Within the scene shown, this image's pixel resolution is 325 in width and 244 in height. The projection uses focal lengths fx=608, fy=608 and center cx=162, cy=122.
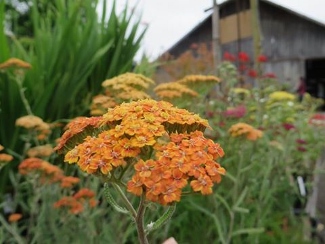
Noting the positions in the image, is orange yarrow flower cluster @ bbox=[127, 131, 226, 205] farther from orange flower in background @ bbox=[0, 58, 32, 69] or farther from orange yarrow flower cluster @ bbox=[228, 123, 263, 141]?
orange flower in background @ bbox=[0, 58, 32, 69]

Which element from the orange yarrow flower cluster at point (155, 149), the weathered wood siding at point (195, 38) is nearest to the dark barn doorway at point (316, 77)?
the weathered wood siding at point (195, 38)

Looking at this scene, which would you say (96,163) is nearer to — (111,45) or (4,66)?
(4,66)

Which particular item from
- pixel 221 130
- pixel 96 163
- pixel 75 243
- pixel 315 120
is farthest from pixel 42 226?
pixel 315 120

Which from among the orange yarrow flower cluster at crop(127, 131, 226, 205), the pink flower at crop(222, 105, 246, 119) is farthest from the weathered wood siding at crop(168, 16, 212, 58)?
the orange yarrow flower cluster at crop(127, 131, 226, 205)

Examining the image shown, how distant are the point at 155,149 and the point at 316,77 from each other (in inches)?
993

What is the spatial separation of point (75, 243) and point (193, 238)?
32.0 inches

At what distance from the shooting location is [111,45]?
15.6 ft

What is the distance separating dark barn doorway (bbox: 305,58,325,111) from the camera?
81.6 feet

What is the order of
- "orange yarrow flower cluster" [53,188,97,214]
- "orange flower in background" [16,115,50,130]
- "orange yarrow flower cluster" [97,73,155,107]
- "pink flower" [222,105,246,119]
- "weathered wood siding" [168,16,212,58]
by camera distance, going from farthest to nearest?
1. "weathered wood siding" [168,16,212,58]
2. "pink flower" [222,105,246,119]
3. "orange flower in background" [16,115,50,130]
4. "orange yarrow flower cluster" [97,73,155,107]
5. "orange yarrow flower cluster" [53,188,97,214]

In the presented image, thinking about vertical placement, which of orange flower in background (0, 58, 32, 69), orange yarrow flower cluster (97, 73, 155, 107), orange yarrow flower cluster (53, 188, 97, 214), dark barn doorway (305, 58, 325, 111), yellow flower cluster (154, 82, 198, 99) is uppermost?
orange flower in background (0, 58, 32, 69)

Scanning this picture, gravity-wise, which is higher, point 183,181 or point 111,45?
point 111,45

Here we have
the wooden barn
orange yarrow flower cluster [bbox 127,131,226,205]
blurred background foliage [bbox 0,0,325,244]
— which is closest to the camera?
orange yarrow flower cluster [bbox 127,131,226,205]

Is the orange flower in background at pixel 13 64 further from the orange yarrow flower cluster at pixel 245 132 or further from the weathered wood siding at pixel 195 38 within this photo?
the weathered wood siding at pixel 195 38

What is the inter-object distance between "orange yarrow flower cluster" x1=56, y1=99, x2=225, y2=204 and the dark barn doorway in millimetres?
23809
